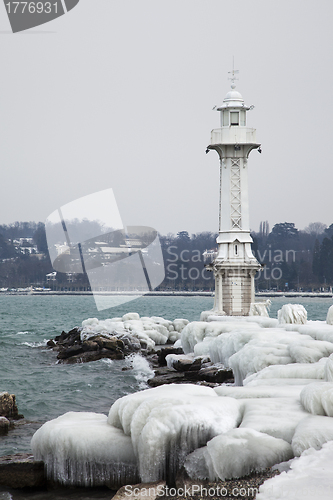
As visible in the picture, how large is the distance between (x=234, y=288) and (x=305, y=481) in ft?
68.4

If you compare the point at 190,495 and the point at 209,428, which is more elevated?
the point at 209,428

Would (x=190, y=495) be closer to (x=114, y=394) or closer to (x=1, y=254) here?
(x=114, y=394)

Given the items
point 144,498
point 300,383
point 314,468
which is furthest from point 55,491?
point 300,383

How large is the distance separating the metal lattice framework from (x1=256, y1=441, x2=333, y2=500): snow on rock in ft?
69.1

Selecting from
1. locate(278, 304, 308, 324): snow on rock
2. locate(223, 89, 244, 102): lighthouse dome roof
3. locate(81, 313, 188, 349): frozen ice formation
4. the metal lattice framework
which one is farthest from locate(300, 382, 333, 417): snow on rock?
locate(223, 89, 244, 102): lighthouse dome roof

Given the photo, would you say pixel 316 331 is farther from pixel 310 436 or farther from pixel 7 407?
pixel 310 436

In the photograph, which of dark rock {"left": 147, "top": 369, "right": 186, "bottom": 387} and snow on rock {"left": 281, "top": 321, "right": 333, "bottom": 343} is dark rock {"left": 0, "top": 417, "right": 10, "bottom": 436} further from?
snow on rock {"left": 281, "top": 321, "right": 333, "bottom": 343}

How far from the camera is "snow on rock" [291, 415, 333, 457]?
269 inches

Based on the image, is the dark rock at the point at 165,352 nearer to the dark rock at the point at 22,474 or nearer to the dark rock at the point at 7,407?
the dark rock at the point at 7,407

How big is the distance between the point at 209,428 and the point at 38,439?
107 inches

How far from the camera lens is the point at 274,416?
25.8ft

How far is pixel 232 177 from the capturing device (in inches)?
1078

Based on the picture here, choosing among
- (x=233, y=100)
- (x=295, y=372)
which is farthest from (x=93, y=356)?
(x=233, y=100)

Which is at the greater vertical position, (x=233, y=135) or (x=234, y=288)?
(x=233, y=135)
